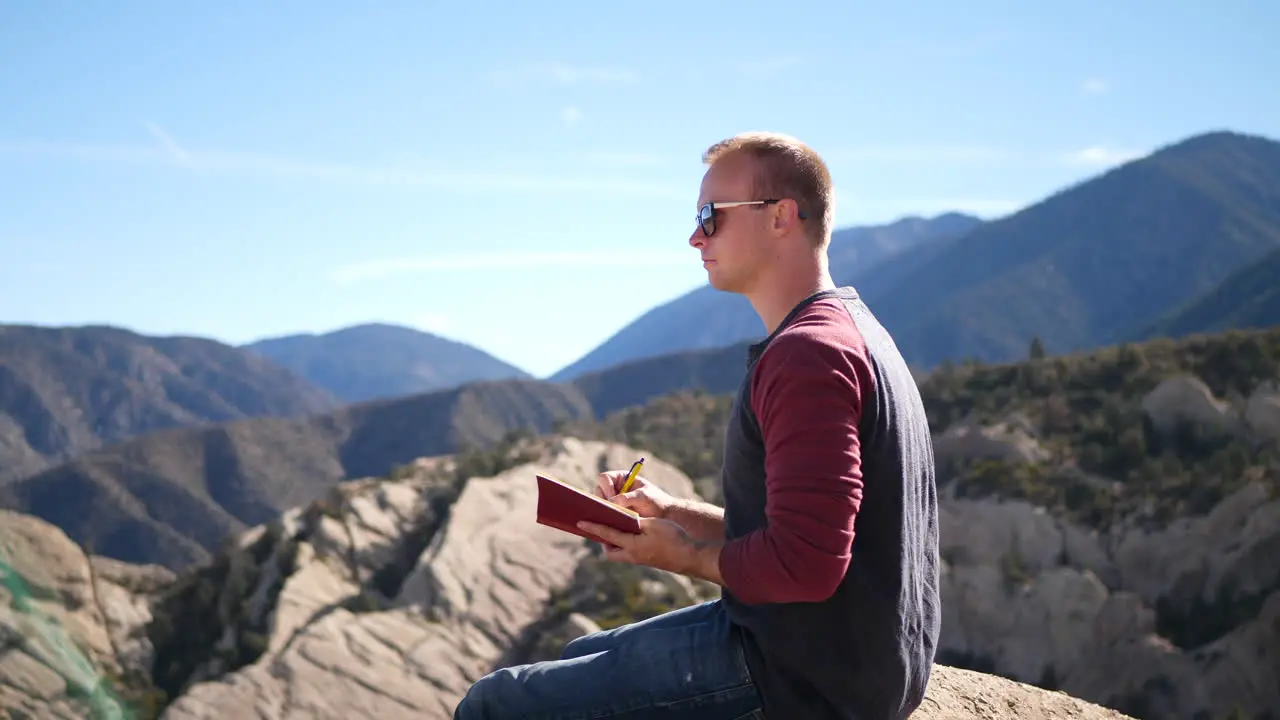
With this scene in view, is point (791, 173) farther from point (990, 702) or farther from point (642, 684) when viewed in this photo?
point (990, 702)

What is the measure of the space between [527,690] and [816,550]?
3.05 feet

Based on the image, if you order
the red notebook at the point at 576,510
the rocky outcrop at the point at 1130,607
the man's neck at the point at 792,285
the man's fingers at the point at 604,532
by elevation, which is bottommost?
the rocky outcrop at the point at 1130,607

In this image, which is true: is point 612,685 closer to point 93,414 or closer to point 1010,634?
point 1010,634

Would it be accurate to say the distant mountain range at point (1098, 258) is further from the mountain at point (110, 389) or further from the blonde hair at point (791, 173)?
the blonde hair at point (791, 173)

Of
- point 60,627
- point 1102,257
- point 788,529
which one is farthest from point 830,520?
point 1102,257

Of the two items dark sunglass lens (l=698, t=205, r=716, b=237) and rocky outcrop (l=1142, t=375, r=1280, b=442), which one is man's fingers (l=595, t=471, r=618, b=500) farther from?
rocky outcrop (l=1142, t=375, r=1280, b=442)

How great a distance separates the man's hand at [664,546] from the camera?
2.86m

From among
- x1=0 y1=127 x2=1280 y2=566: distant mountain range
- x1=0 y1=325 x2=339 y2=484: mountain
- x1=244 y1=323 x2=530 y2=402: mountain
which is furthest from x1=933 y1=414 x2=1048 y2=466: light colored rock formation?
x1=244 y1=323 x2=530 y2=402: mountain

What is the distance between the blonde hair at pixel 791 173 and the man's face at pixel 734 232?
31mm

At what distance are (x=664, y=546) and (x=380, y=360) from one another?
165 m

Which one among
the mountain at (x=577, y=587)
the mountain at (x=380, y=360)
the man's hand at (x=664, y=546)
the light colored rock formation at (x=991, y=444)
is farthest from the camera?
the mountain at (x=380, y=360)

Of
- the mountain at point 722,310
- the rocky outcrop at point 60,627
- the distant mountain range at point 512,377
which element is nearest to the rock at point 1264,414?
the rocky outcrop at point 60,627

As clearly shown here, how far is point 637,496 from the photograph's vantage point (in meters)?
3.21

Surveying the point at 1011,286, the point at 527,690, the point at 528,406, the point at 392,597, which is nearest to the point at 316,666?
the point at 392,597
